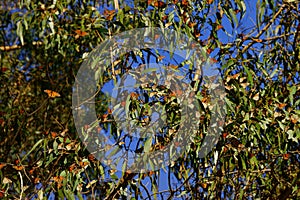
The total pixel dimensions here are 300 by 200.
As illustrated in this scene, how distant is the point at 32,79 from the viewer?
15.3 ft

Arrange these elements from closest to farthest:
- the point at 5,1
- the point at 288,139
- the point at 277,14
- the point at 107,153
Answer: the point at 107,153 < the point at 288,139 < the point at 277,14 < the point at 5,1

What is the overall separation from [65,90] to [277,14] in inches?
71.1

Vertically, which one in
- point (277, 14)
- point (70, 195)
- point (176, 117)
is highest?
point (277, 14)

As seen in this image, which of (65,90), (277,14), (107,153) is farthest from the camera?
(65,90)

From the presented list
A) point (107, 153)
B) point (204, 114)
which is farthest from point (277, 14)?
point (107, 153)

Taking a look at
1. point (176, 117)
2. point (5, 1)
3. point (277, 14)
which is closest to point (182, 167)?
point (176, 117)

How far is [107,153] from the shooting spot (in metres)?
2.80

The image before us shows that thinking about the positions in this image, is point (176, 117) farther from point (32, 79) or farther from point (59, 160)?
point (32, 79)

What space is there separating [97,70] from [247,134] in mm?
741

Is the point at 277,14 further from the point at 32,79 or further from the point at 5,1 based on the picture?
the point at 5,1

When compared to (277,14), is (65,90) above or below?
below

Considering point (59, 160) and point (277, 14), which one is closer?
point (59, 160)

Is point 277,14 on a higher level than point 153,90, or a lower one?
higher

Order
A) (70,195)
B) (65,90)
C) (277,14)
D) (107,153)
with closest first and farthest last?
(70,195) < (107,153) < (277,14) < (65,90)
